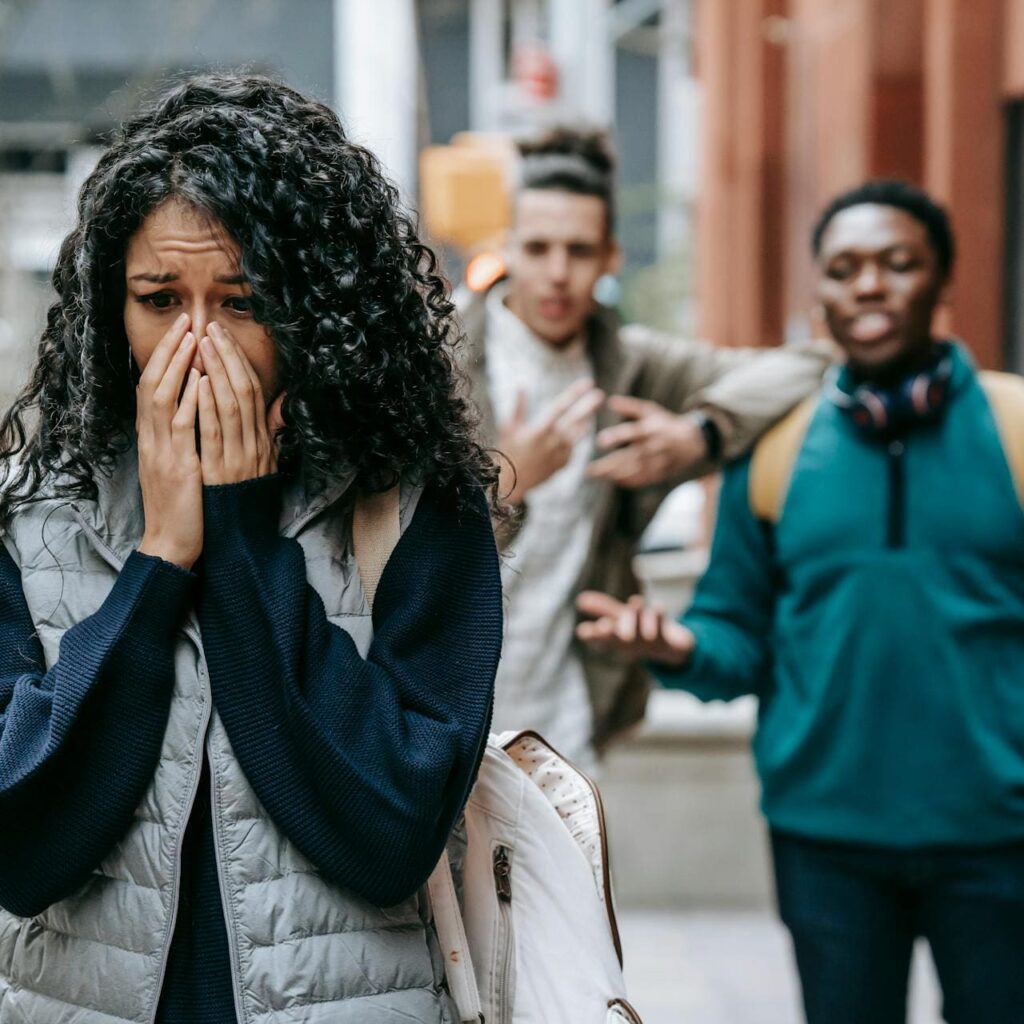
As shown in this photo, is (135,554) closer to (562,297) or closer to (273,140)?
(273,140)

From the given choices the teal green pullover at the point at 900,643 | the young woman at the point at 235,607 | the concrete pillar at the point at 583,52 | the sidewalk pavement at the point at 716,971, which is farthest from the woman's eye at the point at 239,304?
the concrete pillar at the point at 583,52

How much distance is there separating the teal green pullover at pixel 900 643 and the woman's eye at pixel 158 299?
5.53 ft

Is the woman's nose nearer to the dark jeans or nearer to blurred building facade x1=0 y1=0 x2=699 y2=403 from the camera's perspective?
the dark jeans

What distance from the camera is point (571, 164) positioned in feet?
14.2

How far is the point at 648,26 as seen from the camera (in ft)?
46.1

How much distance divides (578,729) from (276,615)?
221 centimetres

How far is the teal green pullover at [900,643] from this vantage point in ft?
10.6

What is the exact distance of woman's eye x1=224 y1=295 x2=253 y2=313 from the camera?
1971 millimetres

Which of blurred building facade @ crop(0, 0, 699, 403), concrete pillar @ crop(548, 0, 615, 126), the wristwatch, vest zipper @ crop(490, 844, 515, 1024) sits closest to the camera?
vest zipper @ crop(490, 844, 515, 1024)

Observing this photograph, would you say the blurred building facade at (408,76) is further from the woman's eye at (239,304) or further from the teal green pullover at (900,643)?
the woman's eye at (239,304)

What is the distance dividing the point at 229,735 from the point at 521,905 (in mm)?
493

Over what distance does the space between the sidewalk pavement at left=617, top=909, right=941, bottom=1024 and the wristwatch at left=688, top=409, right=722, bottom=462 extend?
2.28m

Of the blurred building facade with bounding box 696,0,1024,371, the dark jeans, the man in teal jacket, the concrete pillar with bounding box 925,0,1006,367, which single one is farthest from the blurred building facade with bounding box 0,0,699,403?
the dark jeans

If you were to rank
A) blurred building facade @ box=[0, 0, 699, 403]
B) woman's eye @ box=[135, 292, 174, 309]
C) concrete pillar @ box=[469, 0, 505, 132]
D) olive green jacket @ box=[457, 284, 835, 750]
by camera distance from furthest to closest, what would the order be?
concrete pillar @ box=[469, 0, 505, 132], blurred building facade @ box=[0, 0, 699, 403], olive green jacket @ box=[457, 284, 835, 750], woman's eye @ box=[135, 292, 174, 309]
